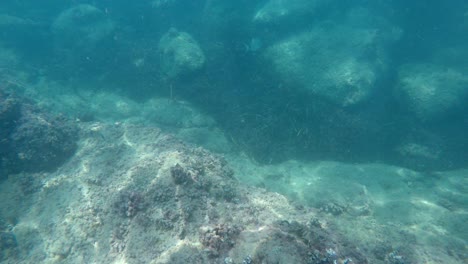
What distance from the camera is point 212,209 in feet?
18.0

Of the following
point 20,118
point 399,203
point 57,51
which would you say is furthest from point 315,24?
point 57,51

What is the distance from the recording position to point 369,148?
12164 millimetres

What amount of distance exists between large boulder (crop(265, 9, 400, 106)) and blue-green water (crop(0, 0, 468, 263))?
61 mm

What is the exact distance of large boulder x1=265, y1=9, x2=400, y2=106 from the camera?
1155cm

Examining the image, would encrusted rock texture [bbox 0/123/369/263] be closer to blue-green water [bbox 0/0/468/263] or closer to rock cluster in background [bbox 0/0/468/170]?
blue-green water [bbox 0/0/468/263]

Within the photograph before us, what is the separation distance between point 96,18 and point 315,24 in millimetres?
15858

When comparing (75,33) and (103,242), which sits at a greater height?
(75,33)

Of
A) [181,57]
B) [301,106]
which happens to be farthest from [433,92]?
[181,57]

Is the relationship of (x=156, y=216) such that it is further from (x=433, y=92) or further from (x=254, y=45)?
(x=433, y=92)

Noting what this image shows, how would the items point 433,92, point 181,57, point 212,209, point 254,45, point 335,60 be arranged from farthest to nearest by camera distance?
point 254,45
point 181,57
point 335,60
point 433,92
point 212,209

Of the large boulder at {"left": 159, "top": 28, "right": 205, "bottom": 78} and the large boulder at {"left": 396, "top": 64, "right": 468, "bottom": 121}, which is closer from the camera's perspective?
the large boulder at {"left": 396, "top": 64, "right": 468, "bottom": 121}

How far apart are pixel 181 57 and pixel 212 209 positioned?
34.2 ft

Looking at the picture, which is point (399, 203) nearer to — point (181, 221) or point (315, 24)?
point (181, 221)

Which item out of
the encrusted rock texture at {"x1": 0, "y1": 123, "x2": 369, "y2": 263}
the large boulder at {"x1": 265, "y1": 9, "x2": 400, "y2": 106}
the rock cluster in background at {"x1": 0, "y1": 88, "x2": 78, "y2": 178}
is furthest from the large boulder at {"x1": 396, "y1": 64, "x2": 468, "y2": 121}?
the rock cluster in background at {"x1": 0, "y1": 88, "x2": 78, "y2": 178}
